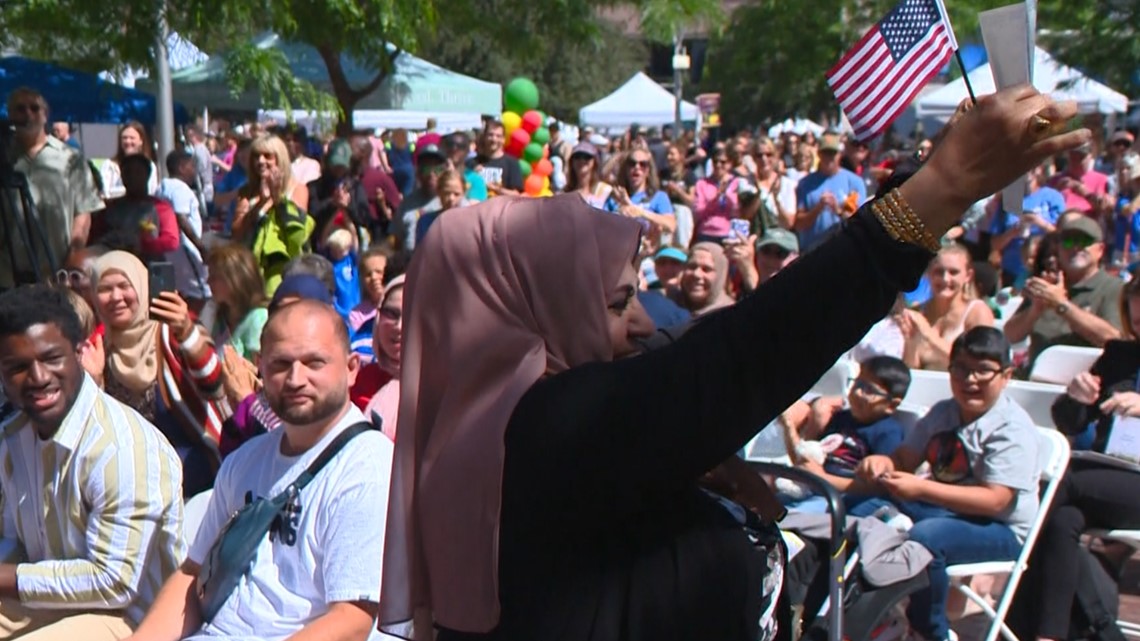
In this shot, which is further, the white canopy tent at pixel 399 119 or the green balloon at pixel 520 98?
the white canopy tent at pixel 399 119

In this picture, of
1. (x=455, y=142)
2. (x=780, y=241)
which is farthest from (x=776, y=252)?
(x=455, y=142)

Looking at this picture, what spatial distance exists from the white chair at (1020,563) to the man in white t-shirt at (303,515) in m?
2.32

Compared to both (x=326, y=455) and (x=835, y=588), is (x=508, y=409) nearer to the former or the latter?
(x=326, y=455)

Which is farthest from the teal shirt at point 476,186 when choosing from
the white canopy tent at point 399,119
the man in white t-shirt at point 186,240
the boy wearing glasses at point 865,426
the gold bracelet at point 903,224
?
the white canopy tent at point 399,119

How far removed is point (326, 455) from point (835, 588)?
1588 mm

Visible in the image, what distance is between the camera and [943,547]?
16.3ft

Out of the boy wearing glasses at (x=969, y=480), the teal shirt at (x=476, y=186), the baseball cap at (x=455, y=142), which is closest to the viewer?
the boy wearing glasses at (x=969, y=480)

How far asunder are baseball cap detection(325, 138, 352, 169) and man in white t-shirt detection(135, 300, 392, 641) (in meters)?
7.80

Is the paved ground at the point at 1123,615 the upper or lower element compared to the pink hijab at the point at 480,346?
lower

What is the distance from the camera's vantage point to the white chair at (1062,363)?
652 cm

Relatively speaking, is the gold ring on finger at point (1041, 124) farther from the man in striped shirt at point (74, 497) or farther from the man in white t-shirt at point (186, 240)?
the man in white t-shirt at point (186, 240)

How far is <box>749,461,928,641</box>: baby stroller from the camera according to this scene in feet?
13.4

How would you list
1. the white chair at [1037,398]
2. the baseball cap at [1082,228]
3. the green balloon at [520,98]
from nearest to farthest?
1. the white chair at [1037,398]
2. the baseball cap at [1082,228]
3. the green balloon at [520,98]

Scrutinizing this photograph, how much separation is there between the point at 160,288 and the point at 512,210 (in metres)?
3.98
